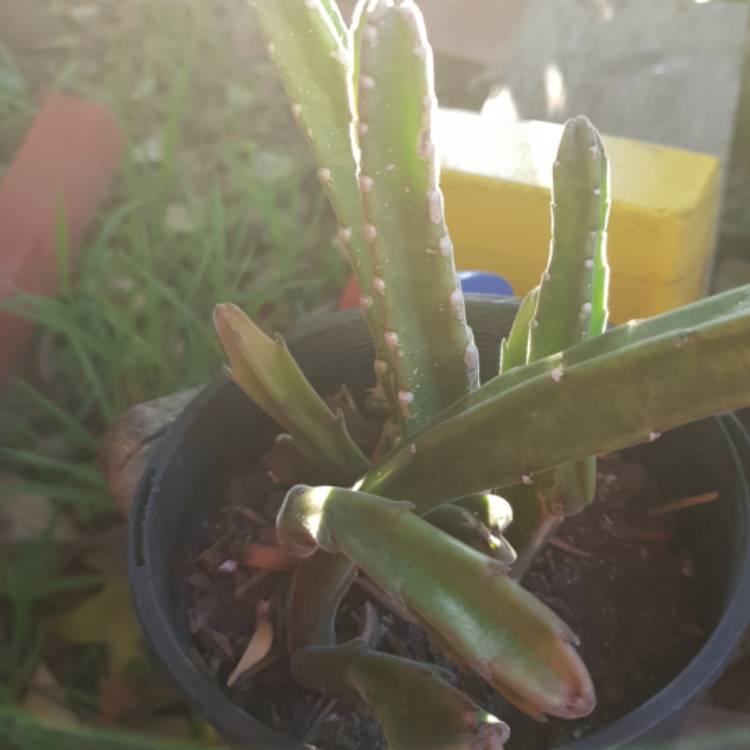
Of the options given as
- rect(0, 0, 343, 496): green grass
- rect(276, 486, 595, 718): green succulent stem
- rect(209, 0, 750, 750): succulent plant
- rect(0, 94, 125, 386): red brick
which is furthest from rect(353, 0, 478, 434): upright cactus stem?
rect(0, 94, 125, 386): red brick

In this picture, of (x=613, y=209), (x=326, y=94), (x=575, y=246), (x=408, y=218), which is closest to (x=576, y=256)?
(x=575, y=246)

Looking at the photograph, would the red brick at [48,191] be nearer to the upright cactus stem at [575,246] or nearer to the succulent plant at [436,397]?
the succulent plant at [436,397]

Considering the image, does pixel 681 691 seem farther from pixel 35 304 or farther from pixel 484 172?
pixel 35 304

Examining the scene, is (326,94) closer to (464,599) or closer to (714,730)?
(464,599)

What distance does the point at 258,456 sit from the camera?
1079 mm

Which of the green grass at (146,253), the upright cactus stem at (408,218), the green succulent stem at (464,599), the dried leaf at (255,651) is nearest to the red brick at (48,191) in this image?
the green grass at (146,253)

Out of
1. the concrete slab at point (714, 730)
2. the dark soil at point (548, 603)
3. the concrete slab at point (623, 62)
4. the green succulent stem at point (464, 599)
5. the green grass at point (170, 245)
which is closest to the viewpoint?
the green succulent stem at point (464, 599)

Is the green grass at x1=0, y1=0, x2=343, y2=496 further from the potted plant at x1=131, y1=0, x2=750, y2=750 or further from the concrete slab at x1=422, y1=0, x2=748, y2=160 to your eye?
the potted plant at x1=131, y1=0, x2=750, y2=750

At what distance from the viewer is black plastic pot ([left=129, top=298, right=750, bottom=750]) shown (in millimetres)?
782

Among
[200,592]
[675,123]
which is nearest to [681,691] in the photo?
[200,592]

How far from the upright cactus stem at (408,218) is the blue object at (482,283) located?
0.44 metres

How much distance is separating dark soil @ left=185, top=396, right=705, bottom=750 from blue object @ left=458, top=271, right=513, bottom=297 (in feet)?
1.00

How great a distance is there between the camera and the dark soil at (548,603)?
89 cm

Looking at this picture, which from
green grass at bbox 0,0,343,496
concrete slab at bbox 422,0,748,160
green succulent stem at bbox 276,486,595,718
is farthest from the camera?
concrete slab at bbox 422,0,748,160
